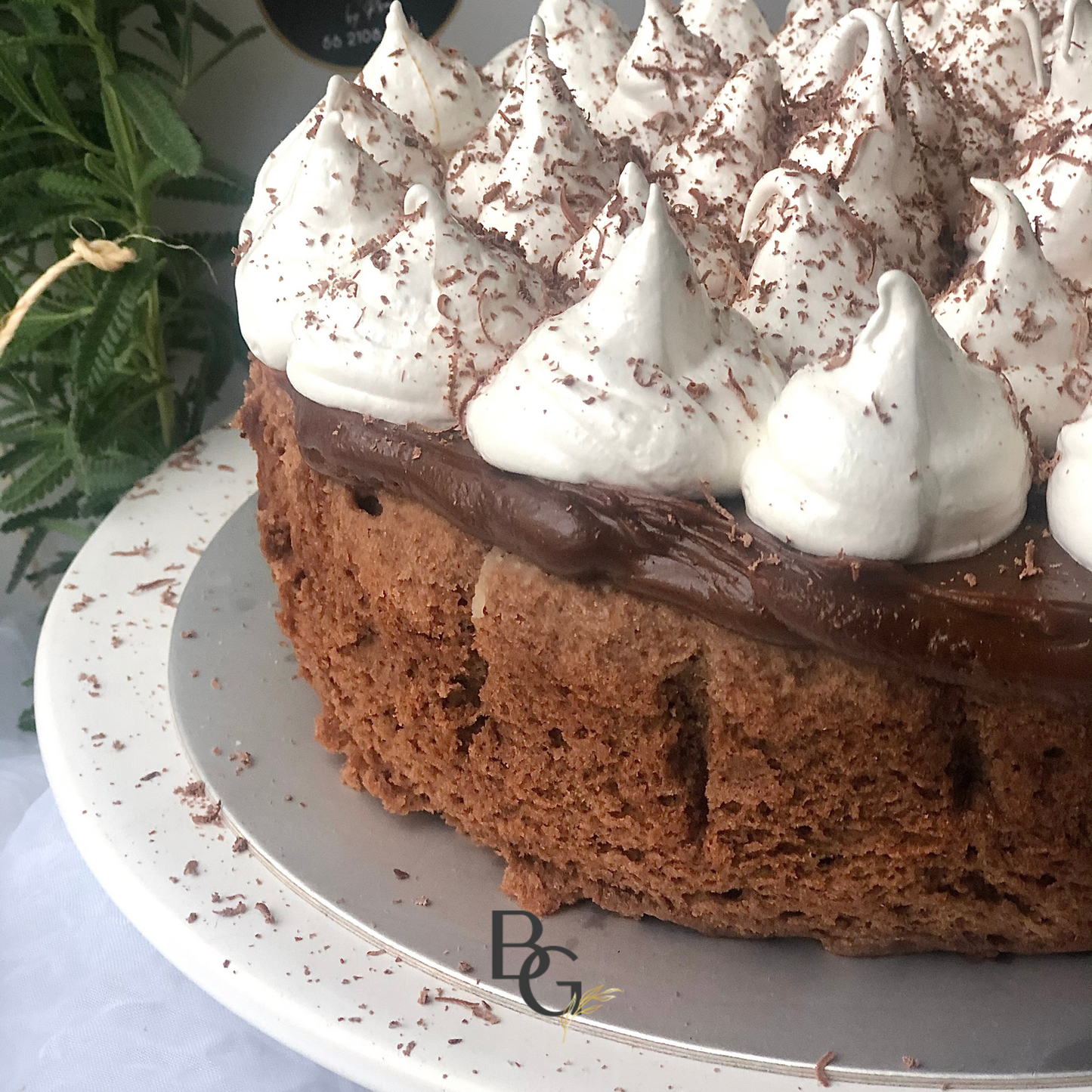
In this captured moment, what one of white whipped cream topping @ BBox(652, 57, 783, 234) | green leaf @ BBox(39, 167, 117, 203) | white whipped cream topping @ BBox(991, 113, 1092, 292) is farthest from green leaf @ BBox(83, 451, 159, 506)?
white whipped cream topping @ BBox(991, 113, 1092, 292)

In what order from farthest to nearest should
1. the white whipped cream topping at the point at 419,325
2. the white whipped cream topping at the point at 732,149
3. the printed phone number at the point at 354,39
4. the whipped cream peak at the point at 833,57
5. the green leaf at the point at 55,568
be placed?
the green leaf at the point at 55,568 < the printed phone number at the point at 354,39 < the whipped cream peak at the point at 833,57 < the white whipped cream topping at the point at 732,149 < the white whipped cream topping at the point at 419,325

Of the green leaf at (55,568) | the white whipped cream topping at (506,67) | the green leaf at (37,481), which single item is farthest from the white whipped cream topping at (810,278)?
the green leaf at (55,568)

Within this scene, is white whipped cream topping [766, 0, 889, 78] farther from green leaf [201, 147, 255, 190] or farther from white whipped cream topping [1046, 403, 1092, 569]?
white whipped cream topping [1046, 403, 1092, 569]

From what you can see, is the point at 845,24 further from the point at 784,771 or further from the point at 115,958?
the point at 115,958

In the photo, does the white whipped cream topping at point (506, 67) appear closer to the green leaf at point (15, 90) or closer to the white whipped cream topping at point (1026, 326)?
the green leaf at point (15, 90)

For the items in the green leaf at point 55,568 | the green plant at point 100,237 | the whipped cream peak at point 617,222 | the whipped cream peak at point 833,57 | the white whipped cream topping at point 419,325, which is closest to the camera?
the white whipped cream topping at point 419,325

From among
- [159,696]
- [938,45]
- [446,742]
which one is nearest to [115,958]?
[159,696]

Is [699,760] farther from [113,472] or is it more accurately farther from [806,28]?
[113,472]

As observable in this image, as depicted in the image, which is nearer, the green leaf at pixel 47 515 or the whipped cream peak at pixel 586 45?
the whipped cream peak at pixel 586 45

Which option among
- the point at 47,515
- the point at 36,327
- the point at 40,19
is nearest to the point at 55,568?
the point at 47,515
